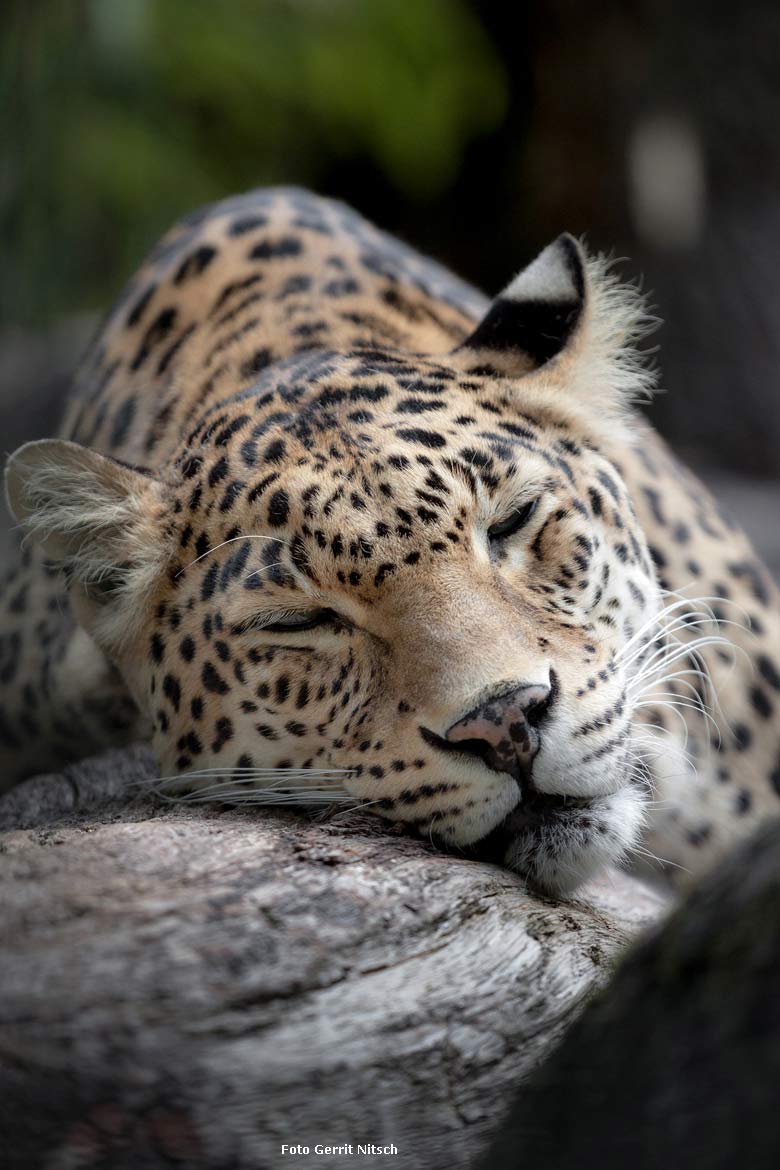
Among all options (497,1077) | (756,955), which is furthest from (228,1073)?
(756,955)

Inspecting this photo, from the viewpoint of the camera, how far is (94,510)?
4.60m

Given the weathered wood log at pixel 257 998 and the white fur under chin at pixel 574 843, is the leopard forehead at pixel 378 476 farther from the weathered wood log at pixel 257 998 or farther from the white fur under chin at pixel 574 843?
the weathered wood log at pixel 257 998

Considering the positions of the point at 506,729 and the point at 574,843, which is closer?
the point at 506,729

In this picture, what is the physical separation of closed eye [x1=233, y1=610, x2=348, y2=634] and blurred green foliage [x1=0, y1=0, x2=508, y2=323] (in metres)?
10.8

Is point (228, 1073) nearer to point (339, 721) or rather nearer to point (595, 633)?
point (339, 721)

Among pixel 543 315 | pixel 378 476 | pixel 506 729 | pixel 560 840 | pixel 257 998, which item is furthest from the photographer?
pixel 543 315

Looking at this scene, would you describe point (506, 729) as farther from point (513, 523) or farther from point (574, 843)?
point (513, 523)

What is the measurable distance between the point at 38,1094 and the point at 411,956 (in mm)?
836

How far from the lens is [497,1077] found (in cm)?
296

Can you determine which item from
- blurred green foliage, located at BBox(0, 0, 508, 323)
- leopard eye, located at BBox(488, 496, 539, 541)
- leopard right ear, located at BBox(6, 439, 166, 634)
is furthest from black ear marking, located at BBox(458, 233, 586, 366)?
blurred green foliage, located at BBox(0, 0, 508, 323)

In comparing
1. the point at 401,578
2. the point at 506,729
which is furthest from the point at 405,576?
the point at 506,729

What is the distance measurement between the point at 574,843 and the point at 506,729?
47 centimetres

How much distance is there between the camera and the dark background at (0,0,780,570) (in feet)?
45.3

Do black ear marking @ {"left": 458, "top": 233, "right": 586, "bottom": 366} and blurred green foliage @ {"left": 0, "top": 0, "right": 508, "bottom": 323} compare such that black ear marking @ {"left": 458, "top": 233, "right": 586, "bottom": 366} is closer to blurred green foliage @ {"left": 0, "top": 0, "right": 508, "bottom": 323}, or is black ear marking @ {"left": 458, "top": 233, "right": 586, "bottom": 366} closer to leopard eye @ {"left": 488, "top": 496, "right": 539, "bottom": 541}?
leopard eye @ {"left": 488, "top": 496, "right": 539, "bottom": 541}
